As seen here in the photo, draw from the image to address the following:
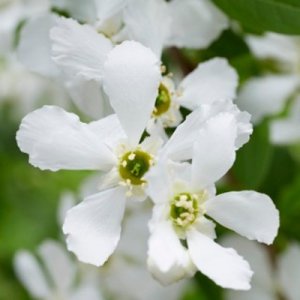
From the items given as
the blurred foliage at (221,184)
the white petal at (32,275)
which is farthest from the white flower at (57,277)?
the blurred foliage at (221,184)

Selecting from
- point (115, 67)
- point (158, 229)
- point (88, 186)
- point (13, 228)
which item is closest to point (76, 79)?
point (115, 67)

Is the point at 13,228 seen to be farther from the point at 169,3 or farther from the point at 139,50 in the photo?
the point at 139,50

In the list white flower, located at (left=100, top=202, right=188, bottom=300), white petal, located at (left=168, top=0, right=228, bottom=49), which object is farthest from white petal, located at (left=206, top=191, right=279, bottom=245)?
white flower, located at (left=100, top=202, right=188, bottom=300)

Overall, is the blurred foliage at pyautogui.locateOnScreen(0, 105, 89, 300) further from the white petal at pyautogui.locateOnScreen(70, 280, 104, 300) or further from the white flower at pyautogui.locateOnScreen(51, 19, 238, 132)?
the white flower at pyautogui.locateOnScreen(51, 19, 238, 132)

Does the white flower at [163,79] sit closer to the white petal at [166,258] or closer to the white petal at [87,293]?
the white petal at [166,258]

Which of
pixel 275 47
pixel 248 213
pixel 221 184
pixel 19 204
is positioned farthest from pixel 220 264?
pixel 19 204

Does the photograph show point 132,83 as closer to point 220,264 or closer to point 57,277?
point 220,264

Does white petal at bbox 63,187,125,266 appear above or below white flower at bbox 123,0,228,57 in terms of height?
below
